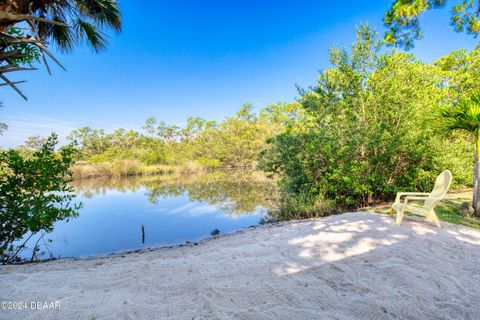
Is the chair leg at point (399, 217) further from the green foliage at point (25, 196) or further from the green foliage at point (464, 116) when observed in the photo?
the green foliage at point (25, 196)

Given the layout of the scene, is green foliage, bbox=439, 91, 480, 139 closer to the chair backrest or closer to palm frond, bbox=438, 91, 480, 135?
palm frond, bbox=438, 91, 480, 135

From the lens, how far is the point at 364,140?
7238mm

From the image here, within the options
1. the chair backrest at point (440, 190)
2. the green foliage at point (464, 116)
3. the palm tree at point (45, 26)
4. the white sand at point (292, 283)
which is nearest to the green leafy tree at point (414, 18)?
the green foliage at point (464, 116)

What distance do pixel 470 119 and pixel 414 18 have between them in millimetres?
2459

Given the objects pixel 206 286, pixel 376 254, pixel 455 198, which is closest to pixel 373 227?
pixel 376 254

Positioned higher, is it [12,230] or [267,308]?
[12,230]

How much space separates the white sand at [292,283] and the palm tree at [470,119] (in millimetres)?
1890

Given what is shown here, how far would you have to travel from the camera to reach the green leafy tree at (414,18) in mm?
3967

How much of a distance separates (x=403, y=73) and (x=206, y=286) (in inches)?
357

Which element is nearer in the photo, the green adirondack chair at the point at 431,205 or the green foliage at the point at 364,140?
the green adirondack chair at the point at 431,205

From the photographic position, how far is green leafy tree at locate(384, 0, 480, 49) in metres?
3.97

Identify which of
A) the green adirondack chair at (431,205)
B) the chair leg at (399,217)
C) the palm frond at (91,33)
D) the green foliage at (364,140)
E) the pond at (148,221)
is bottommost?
the pond at (148,221)

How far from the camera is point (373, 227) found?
12.7 feet

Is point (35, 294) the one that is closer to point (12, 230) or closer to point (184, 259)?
point (184, 259)
